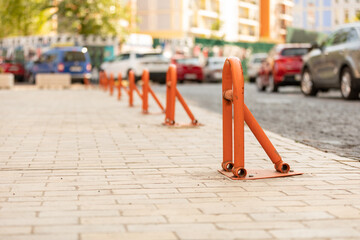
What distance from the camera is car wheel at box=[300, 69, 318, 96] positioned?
20000 millimetres

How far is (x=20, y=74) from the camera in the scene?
1713 inches

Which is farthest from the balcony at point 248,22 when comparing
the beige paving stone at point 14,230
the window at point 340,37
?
the beige paving stone at point 14,230

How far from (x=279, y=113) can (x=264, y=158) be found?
7295mm

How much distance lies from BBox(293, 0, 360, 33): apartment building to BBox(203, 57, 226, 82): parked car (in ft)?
138

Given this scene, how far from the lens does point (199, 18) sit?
3398 inches

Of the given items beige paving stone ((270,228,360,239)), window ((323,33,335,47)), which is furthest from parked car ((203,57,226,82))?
beige paving stone ((270,228,360,239))

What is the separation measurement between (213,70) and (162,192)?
3416 cm

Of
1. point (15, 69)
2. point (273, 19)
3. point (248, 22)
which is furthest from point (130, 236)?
point (273, 19)

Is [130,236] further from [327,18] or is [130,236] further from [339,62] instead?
[327,18]

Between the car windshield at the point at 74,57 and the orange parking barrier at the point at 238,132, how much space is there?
1173 inches

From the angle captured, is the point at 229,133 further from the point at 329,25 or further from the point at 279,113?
the point at 329,25

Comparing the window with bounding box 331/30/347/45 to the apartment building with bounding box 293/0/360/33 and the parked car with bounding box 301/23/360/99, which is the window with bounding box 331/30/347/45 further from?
the apartment building with bounding box 293/0/360/33

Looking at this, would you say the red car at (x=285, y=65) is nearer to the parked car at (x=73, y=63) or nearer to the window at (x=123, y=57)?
the window at (x=123, y=57)

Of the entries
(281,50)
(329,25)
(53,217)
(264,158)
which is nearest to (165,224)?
(53,217)
